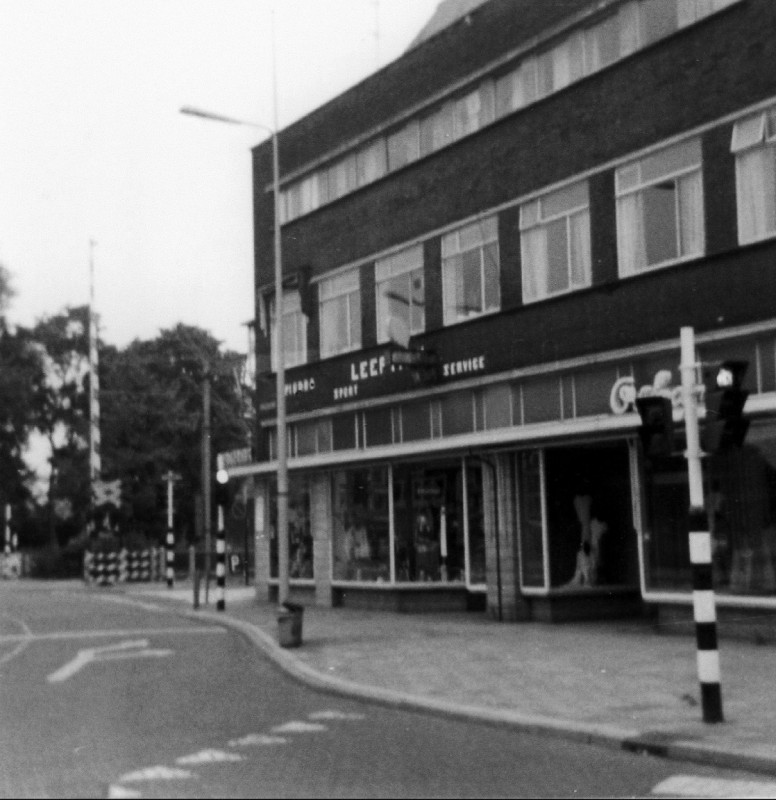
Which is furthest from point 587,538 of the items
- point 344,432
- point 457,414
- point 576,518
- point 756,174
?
point 344,432

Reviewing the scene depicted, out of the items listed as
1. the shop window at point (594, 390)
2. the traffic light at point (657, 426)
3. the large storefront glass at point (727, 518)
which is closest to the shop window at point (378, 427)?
the shop window at point (594, 390)

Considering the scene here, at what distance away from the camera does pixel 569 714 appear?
1143 centimetres

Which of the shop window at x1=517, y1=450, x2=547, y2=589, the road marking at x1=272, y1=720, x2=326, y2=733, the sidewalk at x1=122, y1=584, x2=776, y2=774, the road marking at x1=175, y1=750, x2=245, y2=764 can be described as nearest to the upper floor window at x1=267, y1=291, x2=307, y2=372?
the sidewalk at x1=122, y1=584, x2=776, y2=774

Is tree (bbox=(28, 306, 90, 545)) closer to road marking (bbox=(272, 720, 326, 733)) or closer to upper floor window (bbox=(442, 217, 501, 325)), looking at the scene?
upper floor window (bbox=(442, 217, 501, 325))

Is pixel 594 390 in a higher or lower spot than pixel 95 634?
higher

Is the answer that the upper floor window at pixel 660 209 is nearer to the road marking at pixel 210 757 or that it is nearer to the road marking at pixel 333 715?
the road marking at pixel 333 715

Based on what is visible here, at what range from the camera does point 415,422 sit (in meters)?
25.3

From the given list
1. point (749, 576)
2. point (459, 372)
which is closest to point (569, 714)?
point (749, 576)

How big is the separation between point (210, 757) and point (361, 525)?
56.3ft

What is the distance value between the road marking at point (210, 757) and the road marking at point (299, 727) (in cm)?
123

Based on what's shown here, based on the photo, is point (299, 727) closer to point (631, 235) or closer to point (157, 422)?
point (631, 235)

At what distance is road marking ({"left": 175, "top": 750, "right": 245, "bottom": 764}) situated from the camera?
9312mm

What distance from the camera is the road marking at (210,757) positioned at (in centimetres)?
931

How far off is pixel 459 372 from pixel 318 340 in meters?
5.80
